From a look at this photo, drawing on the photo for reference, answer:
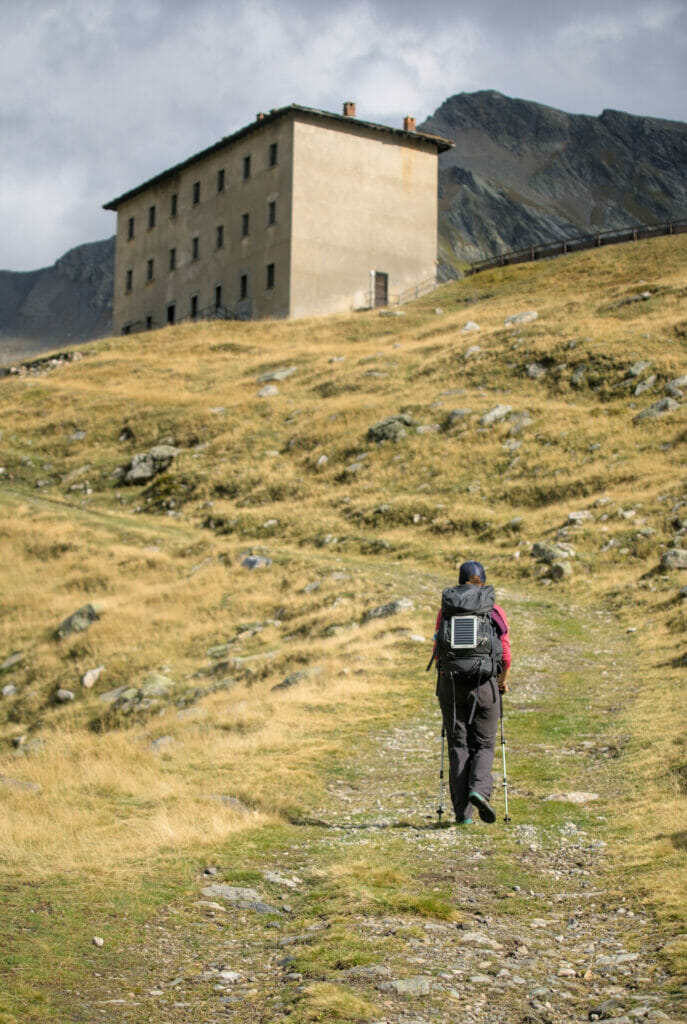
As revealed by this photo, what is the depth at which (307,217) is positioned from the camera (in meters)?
58.9

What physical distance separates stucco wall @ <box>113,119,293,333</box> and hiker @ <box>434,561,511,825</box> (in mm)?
51553

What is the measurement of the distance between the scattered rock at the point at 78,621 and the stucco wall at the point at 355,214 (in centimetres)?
3869

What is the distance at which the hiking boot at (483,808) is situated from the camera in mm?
8375

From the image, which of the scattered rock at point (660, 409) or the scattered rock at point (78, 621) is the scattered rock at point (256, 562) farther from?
the scattered rock at point (660, 409)

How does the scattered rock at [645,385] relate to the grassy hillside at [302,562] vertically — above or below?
above

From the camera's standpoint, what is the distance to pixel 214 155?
67.1m

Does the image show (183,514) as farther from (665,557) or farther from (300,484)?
(665,557)

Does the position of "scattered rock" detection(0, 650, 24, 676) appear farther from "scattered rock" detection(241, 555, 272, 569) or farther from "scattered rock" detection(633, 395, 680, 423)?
"scattered rock" detection(633, 395, 680, 423)

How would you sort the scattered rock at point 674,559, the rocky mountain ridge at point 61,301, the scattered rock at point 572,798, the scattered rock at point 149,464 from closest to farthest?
the scattered rock at point 572,798, the scattered rock at point 674,559, the scattered rock at point 149,464, the rocky mountain ridge at point 61,301

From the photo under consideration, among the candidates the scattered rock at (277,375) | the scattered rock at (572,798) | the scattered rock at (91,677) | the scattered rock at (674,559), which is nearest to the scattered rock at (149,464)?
the scattered rock at (277,375)

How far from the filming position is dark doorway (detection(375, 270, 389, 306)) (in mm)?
62156

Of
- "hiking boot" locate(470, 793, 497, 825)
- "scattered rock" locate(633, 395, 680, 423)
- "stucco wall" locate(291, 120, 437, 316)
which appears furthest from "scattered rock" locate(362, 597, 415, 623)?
"stucco wall" locate(291, 120, 437, 316)

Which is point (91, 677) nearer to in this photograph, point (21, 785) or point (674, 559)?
point (21, 785)

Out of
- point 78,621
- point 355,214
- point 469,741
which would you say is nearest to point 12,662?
point 78,621
